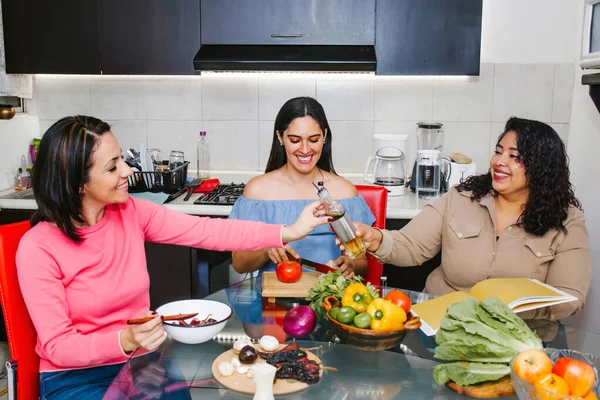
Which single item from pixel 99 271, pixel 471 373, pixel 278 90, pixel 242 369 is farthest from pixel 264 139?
pixel 471 373

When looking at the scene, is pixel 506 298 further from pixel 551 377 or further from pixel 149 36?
pixel 149 36

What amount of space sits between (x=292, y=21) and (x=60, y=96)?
4.74 feet

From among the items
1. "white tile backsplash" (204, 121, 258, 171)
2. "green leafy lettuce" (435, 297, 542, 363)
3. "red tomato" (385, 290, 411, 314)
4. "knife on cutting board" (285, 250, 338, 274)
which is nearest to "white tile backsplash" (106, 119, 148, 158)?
"white tile backsplash" (204, 121, 258, 171)

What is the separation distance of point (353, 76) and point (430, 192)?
2.54 ft

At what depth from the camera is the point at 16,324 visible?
171 cm

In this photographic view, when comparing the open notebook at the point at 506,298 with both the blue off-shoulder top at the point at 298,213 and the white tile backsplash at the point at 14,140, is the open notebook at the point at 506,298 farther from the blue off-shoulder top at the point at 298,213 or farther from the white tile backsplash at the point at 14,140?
the white tile backsplash at the point at 14,140

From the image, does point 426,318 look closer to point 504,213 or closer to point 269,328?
point 269,328

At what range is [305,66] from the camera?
3045 millimetres

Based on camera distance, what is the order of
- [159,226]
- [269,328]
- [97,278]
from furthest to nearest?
[159,226] → [97,278] → [269,328]

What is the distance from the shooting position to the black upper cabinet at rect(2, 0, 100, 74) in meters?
3.22

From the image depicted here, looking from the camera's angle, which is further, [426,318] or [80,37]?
[80,37]

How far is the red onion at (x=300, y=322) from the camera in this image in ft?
5.46

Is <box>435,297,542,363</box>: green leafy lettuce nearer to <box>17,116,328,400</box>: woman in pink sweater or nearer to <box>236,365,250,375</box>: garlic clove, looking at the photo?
<box>236,365,250,375</box>: garlic clove

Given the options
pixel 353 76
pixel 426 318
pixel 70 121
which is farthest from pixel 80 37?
pixel 426 318
